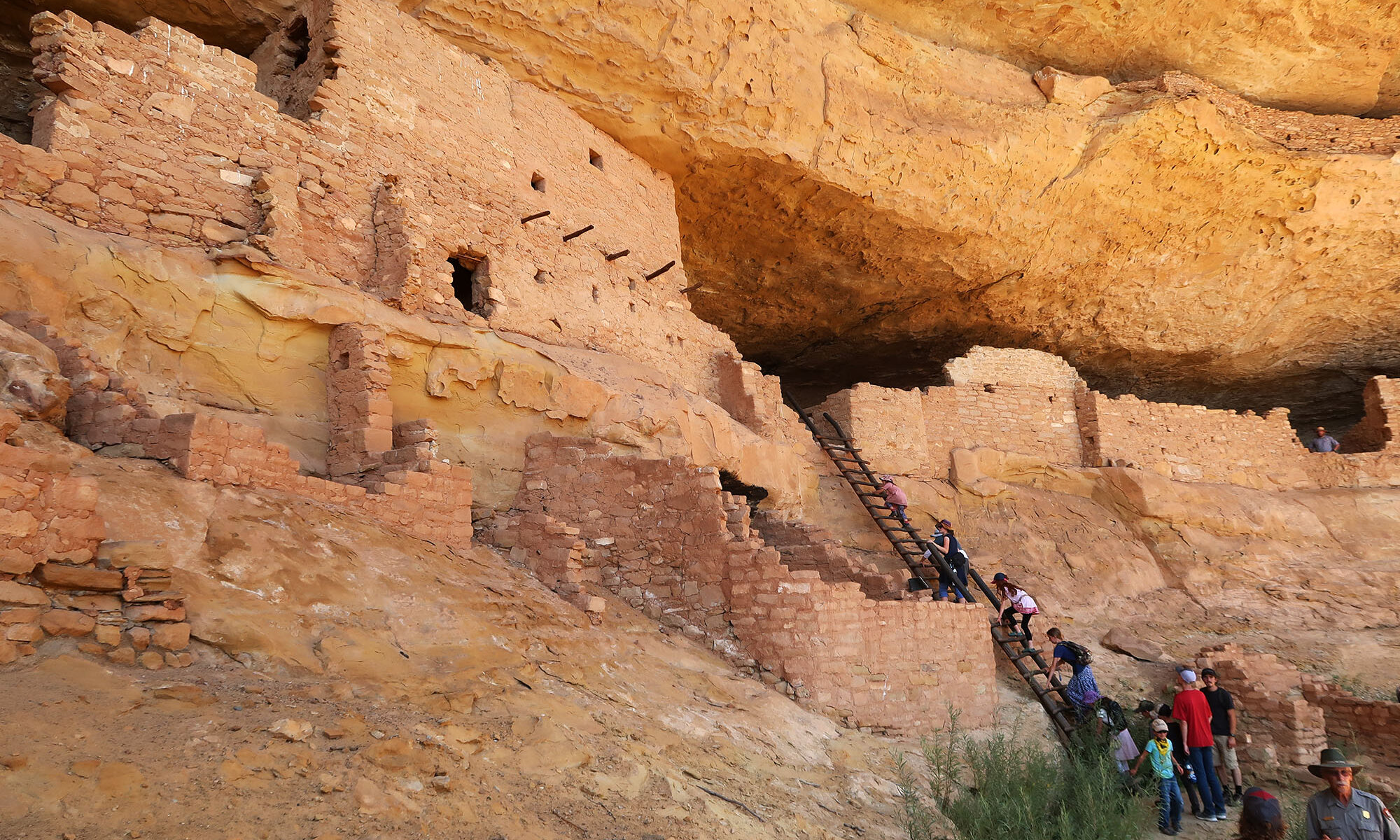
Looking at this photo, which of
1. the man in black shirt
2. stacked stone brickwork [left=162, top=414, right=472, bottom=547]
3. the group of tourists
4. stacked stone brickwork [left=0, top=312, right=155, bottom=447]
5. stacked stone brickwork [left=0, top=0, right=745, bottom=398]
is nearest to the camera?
the group of tourists

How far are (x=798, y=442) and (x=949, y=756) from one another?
4812 millimetres

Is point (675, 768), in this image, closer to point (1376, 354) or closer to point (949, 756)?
point (949, 756)

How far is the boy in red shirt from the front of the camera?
682cm

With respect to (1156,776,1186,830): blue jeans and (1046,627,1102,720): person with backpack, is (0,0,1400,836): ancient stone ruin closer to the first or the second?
(1046,627,1102,720): person with backpack

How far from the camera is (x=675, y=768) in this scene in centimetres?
464

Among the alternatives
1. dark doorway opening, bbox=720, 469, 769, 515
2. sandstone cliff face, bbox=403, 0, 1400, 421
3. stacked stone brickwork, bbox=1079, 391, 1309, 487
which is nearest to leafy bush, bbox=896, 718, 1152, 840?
dark doorway opening, bbox=720, 469, 769, 515

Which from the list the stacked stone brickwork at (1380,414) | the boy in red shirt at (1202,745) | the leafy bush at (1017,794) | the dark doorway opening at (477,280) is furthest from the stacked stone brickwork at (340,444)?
the stacked stone brickwork at (1380,414)

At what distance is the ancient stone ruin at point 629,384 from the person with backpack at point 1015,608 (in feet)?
1.18

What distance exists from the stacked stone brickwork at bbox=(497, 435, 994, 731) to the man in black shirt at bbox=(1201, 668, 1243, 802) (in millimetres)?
1775

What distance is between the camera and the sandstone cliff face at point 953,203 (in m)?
9.50

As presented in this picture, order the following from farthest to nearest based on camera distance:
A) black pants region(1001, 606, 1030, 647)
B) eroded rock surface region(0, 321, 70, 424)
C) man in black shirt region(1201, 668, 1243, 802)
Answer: black pants region(1001, 606, 1030, 647) → man in black shirt region(1201, 668, 1243, 802) → eroded rock surface region(0, 321, 70, 424)

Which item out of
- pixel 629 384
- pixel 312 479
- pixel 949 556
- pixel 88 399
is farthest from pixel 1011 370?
pixel 88 399

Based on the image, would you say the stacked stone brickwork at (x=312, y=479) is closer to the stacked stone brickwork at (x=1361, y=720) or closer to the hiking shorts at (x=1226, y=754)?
the hiking shorts at (x=1226, y=754)

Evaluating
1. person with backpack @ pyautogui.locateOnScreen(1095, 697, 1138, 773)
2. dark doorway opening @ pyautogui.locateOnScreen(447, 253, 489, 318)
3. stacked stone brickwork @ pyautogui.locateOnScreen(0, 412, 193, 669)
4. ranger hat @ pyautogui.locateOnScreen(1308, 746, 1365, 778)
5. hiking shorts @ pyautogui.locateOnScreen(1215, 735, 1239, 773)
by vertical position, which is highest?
dark doorway opening @ pyautogui.locateOnScreen(447, 253, 489, 318)
